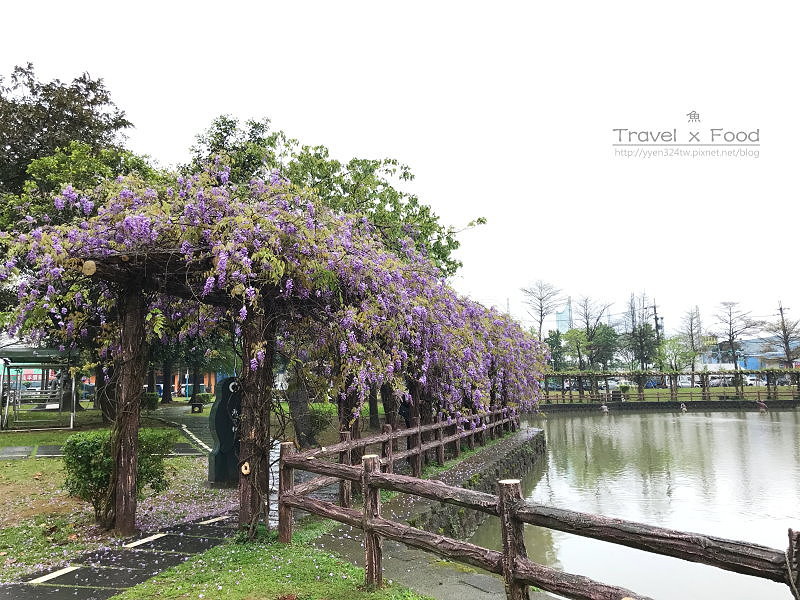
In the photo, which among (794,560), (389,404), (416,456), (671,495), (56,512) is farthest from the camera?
(671,495)

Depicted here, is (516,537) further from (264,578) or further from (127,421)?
(127,421)

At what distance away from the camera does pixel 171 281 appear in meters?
6.08

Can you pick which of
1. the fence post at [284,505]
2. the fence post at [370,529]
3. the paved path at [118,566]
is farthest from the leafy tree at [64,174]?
the fence post at [370,529]

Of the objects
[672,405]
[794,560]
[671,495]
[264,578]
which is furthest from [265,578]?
[672,405]

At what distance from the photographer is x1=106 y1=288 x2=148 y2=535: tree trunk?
235 inches

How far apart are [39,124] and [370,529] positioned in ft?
62.1

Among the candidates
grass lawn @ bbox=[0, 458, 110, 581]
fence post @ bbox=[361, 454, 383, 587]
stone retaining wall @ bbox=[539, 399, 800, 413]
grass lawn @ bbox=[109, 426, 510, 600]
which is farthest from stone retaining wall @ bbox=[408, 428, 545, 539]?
stone retaining wall @ bbox=[539, 399, 800, 413]

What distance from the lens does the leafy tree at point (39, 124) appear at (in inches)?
664

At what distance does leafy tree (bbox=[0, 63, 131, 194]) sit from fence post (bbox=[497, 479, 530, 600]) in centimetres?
1813

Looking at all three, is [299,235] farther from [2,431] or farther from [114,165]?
[2,431]

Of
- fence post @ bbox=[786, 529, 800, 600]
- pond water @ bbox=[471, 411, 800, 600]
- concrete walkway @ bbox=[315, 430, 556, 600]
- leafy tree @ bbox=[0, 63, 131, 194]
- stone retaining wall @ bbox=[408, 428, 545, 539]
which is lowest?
pond water @ bbox=[471, 411, 800, 600]

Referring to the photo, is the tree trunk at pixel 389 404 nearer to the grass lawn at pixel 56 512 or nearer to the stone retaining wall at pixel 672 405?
the grass lawn at pixel 56 512

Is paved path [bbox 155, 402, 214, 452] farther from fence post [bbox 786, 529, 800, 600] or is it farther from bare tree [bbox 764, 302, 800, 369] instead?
bare tree [bbox 764, 302, 800, 369]

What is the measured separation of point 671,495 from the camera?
11453 millimetres
